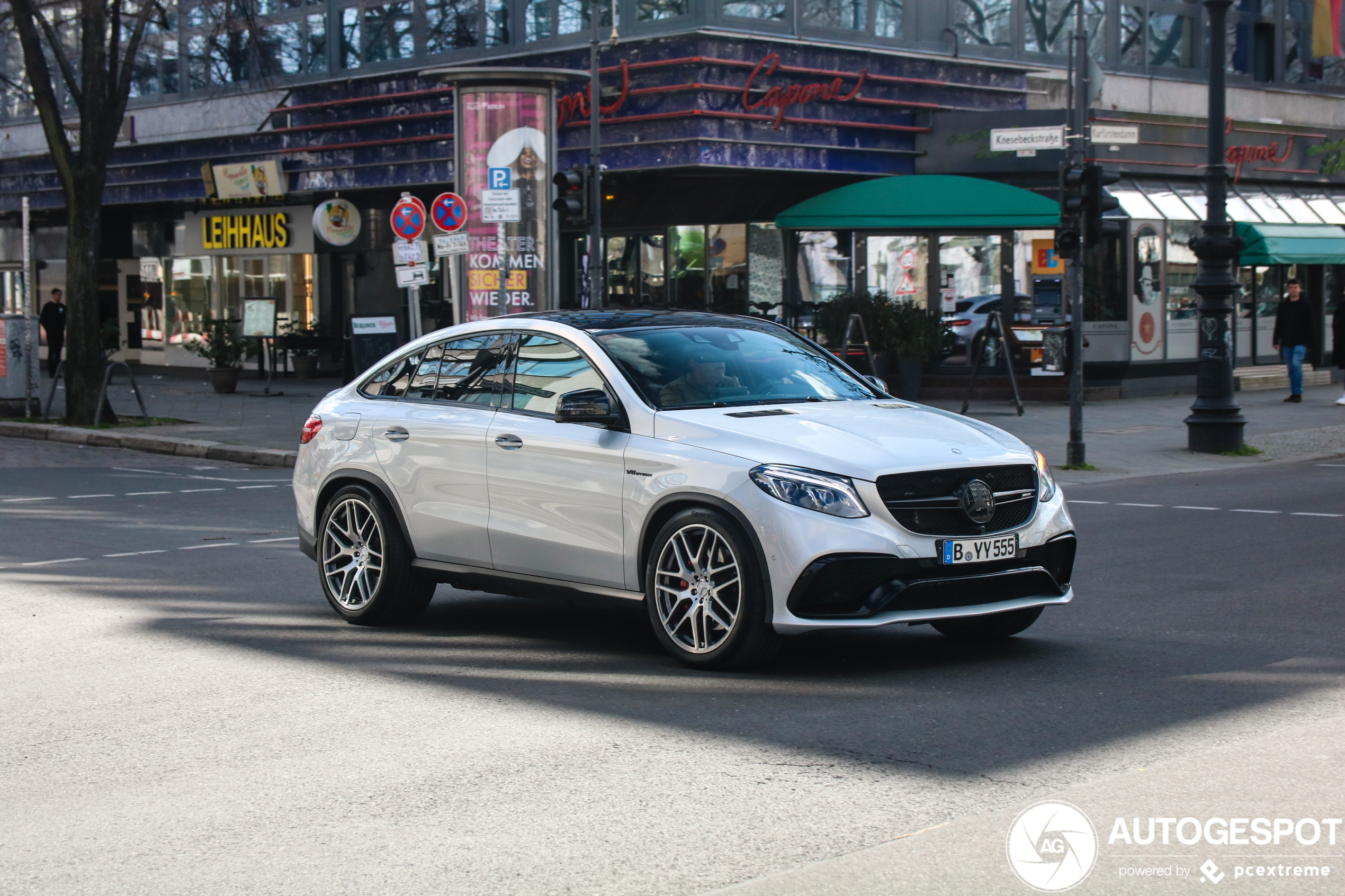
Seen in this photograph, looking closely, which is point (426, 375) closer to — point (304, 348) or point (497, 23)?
point (497, 23)

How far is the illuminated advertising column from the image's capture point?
19.8 metres

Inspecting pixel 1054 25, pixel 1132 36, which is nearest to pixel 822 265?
pixel 1054 25

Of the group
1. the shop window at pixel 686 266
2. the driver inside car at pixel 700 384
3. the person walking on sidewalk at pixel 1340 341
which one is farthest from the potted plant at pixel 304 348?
the driver inside car at pixel 700 384

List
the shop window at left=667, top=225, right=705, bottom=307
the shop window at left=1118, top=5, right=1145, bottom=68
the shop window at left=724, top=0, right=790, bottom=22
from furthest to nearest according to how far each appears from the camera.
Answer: the shop window at left=1118, top=5, right=1145, bottom=68 → the shop window at left=667, top=225, right=705, bottom=307 → the shop window at left=724, top=0, right=790, bottom=22

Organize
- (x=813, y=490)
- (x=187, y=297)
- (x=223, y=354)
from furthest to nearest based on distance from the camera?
(x=187, y=297) → (x=223, y=354) → (x=813, y=490)

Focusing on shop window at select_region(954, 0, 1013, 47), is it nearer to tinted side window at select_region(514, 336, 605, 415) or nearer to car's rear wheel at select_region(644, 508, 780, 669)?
tinted side window at select_region(514, 336, 605, 415)

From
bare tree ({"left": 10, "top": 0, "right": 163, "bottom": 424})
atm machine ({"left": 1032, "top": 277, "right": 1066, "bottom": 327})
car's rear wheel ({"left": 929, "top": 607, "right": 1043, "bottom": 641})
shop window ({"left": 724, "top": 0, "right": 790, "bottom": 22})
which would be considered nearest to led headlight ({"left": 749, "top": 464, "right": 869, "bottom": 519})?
car's rear wheel ({"left": 929, "top": 607, "right": 1043, "bottom": 641})

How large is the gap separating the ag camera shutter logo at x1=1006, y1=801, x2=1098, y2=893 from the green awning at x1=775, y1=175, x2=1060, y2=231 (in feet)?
71.4

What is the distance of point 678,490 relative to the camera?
701 centimetres

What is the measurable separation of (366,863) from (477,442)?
361cm

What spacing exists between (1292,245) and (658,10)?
42.5 ft

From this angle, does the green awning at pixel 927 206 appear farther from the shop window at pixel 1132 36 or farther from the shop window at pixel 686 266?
the shop window at pixel 1132 36

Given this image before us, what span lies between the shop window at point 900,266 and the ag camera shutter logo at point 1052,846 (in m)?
23.4

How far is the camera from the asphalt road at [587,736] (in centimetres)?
461
